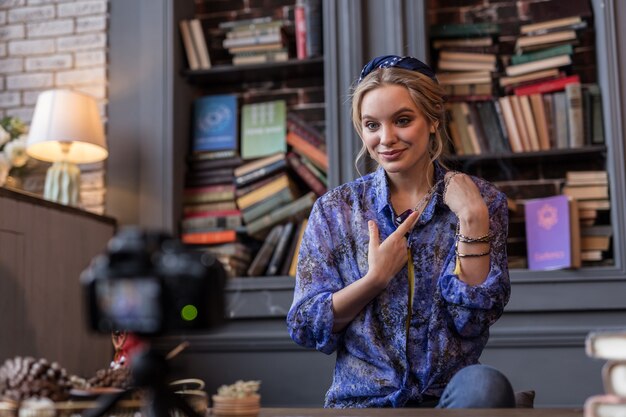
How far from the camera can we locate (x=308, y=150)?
363 cm

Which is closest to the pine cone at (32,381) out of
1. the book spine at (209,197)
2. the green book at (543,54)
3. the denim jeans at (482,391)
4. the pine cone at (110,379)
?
the pine cone at (110,379)

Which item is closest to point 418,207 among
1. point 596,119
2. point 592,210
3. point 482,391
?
point 482,391

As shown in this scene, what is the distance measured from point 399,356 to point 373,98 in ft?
1.75

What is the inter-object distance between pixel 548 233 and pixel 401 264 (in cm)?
182

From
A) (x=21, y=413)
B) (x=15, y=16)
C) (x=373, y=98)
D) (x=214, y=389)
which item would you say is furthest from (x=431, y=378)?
(x=15, y=16)

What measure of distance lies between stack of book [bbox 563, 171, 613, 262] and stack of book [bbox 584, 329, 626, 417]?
2.50 meters

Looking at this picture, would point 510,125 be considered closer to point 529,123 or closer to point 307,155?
point 529,123

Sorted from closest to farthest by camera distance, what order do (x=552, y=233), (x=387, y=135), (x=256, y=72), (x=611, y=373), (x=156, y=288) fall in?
(x=156, y=288) → (x=611, y=373) → (x=387, y=135) → (x=552, y=233) → (x=256, y=72)

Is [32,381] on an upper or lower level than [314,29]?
lower

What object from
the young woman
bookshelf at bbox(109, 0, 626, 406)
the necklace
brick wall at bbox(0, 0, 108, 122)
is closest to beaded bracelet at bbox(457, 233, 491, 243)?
the young woman

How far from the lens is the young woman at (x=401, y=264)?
1.60 metres

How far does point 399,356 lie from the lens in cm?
163

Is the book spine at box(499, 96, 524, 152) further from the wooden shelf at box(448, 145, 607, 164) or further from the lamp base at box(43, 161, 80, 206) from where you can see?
the lamp base at box(43, 161, 80, 206)

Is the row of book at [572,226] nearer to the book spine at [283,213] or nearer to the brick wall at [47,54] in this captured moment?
the book spine at [283,213]
